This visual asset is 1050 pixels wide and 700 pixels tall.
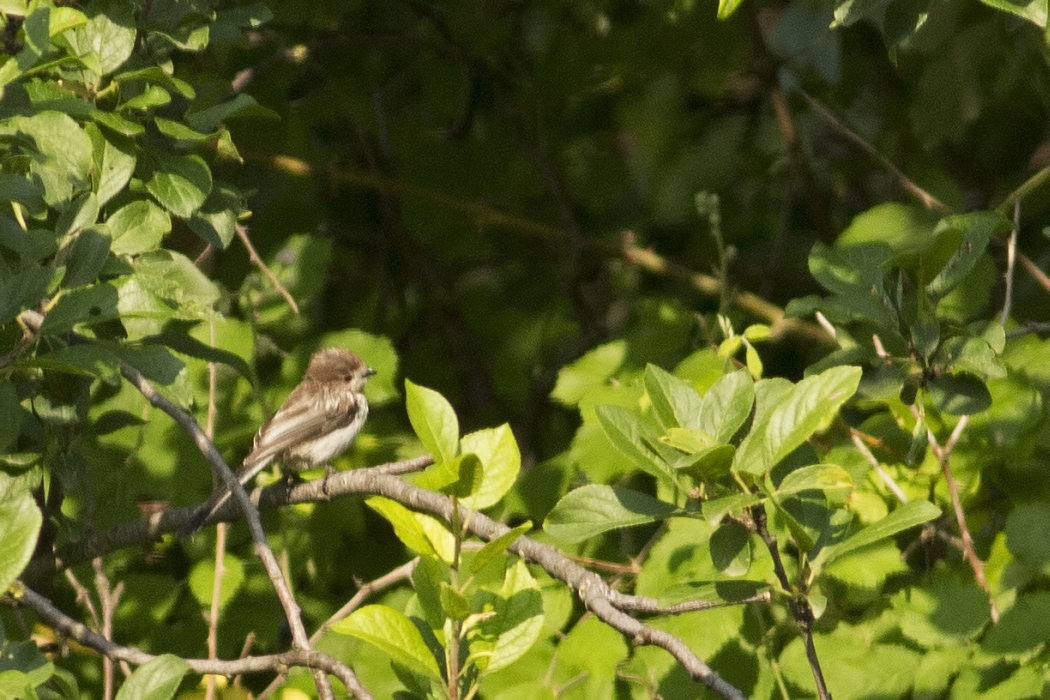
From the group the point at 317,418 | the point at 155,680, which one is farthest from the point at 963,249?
the point at 317,418

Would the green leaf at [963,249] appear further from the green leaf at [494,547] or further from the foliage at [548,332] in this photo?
the green leaf at [494,547]

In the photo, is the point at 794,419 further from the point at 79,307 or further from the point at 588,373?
the point at 588,373

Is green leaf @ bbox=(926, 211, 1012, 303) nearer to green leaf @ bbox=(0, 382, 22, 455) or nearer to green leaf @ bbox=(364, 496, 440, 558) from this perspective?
green leaf @ bbox=(364, 496, 440, 558)

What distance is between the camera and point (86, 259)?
2824 millimetres

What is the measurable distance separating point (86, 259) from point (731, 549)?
59.8 inches

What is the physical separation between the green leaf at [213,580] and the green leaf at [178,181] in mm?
1227

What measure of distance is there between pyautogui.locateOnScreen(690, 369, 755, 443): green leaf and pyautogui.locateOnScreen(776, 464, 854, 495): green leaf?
0.13 metres

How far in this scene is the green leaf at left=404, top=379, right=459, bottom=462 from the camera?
210cm

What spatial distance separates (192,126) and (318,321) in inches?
114

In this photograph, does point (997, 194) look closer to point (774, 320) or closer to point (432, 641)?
point (774, 320)

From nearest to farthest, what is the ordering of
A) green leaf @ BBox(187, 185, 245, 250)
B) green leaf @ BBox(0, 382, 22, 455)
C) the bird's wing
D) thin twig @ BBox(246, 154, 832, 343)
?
1. green leaf @ BBox(0, 382, 22, 455)
2. green leaf @ BBox(187, 185, 245, 250)
3. the bird's wing
4. thin twig @ BBox(246, 154, 832, 343)

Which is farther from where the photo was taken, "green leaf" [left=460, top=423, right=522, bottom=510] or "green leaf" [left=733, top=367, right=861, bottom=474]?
"green leaf" [left=733, top=367, right=861, bottom=474]

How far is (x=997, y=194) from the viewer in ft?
17.9

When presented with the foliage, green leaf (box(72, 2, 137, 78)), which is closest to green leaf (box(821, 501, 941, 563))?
the foliage
